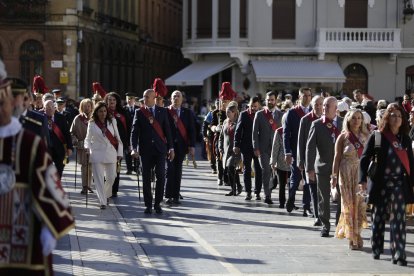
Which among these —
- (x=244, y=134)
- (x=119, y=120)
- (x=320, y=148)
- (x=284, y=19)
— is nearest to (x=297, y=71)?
(x=284, y=19)

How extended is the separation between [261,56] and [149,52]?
12.9m

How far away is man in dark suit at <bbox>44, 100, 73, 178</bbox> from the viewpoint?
16.5 metres

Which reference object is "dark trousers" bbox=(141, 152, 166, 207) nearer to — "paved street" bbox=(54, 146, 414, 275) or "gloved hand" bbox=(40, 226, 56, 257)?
"paved street" bbox=(54, 146, 414, 275)

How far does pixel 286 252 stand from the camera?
11.6m

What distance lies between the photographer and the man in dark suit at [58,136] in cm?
1648

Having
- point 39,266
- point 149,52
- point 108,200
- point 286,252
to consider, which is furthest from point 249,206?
point 149,52

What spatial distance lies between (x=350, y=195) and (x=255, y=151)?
17.0 ft

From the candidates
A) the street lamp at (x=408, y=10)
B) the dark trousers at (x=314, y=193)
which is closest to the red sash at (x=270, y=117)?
the dark trousers at (x=314, y=193)

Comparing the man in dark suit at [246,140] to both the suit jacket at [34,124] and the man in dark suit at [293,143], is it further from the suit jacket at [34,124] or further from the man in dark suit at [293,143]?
the suit jacket at [34,124]

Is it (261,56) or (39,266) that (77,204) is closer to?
(39,266)

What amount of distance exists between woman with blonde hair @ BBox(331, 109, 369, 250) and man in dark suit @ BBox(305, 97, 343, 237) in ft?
3.10

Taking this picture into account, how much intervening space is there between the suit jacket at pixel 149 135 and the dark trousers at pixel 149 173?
3.5 inches

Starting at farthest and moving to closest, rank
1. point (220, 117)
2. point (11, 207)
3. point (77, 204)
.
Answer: point (220, 117) < point (77, 204) < point (11, 207)

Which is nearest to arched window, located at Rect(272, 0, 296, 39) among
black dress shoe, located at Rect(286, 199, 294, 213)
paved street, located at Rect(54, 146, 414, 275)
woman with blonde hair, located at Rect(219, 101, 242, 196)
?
woman with blonde hair, located at Rect(219, 101, 242, 196)
